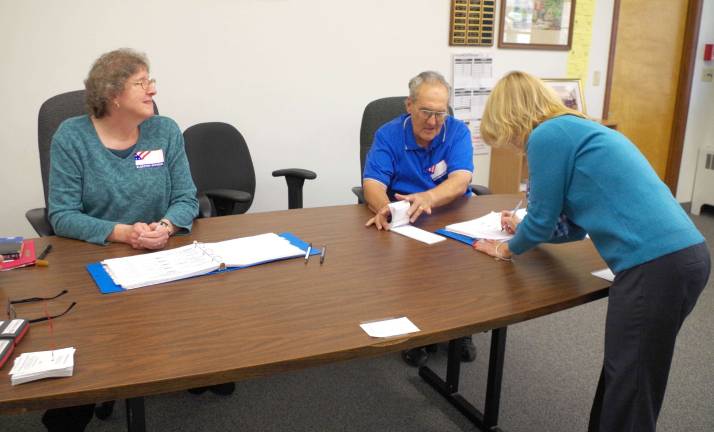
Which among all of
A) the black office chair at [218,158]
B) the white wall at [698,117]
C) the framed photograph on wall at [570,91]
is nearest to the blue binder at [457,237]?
the black office chair at [218,158]

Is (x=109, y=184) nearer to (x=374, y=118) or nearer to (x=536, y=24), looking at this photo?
(x=374, y=118)

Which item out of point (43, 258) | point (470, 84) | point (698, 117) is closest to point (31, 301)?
point (43, 258)

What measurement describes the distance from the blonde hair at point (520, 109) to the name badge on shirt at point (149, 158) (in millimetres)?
1071

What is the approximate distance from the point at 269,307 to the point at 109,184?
854 millimetres

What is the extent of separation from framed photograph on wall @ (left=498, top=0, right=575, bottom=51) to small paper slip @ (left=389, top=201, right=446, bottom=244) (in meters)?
2.38

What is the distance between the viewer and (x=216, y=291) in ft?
4.18

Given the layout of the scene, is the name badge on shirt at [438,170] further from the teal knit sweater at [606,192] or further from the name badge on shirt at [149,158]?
the name badge on shirt at [149,158]

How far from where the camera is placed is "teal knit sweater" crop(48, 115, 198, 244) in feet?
5.46

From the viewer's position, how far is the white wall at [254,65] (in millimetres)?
2566

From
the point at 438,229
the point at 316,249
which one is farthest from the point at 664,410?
the point at 316,249

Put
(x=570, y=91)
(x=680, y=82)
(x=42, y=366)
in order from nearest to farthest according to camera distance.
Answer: (x=42, y=366), (x=570, y=91), (x=680, y=82)

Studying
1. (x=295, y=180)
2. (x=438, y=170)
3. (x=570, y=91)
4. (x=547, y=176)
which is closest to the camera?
(x=547, y=176)

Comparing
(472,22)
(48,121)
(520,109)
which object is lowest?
(48,121)

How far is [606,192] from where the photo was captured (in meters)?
1.27
